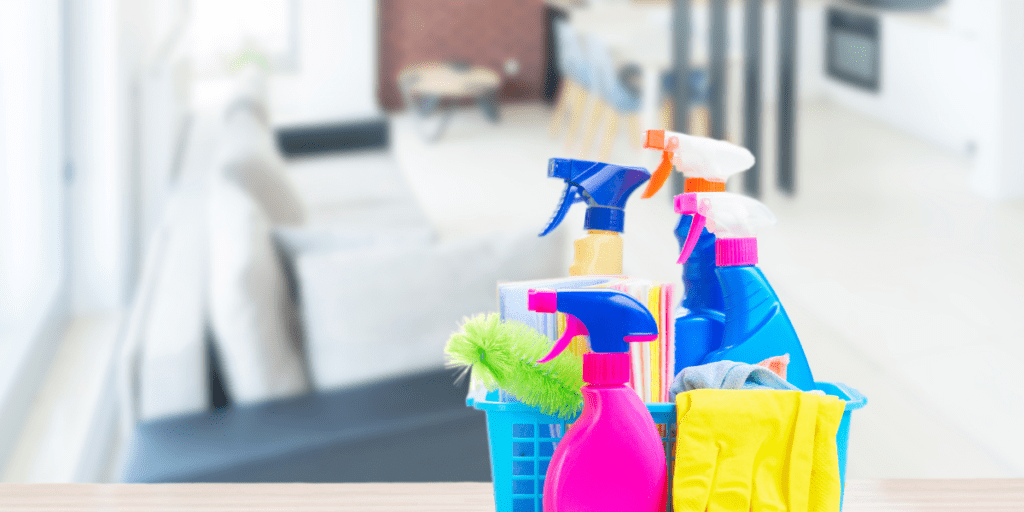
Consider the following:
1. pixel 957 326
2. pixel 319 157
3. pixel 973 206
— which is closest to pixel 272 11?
pixel 319 157

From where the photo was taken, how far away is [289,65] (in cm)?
823

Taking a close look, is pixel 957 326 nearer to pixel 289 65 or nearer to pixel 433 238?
pixel 433 238

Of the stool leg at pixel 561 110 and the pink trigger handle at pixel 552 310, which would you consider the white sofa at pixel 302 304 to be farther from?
the stool leg at pixel 561 110

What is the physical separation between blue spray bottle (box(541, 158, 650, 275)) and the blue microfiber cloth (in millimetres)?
97

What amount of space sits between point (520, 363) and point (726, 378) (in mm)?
145

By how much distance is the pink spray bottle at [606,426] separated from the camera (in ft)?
1.92

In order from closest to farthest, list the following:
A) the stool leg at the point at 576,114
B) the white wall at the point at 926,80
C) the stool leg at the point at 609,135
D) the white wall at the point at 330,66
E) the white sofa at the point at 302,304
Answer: the white sofa at the point at 302,304
the white wall at the point at 926,80
the stool leg at the point at 609,135
the stool leg at the point at 576,114
the white wall at the point at 330,66

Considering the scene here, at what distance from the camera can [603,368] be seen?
0.60m

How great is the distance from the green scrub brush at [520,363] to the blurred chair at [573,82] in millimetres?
5613

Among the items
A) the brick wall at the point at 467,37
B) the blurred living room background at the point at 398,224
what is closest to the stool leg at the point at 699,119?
the blurred living room background at the point at 398,224

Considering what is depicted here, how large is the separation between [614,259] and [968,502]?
37 cm

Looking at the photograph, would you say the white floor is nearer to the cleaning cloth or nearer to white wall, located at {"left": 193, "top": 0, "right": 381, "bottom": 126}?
the cleaning cloth

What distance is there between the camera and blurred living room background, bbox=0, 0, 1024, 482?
5.96 feet

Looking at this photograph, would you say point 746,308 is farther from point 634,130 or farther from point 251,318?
point 634,130
